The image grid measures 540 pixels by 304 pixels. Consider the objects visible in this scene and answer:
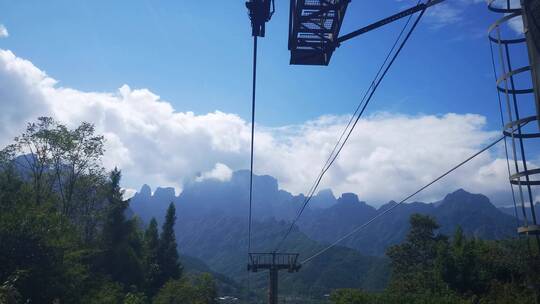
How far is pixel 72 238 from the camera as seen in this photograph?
88.2ft

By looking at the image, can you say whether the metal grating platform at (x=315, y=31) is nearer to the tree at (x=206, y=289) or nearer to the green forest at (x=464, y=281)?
the green forest at (x=464, y=281)

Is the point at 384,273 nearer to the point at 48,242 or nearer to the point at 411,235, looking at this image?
the point at 411,235

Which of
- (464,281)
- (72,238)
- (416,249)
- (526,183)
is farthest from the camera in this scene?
(416,249)

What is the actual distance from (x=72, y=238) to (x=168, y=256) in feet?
123

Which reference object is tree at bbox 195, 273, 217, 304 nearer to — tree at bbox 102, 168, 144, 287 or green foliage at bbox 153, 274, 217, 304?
green foliage at bbox 153, 274, 217, 304

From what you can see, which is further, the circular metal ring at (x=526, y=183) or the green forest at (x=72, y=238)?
the green forest at (x=72, y=238)

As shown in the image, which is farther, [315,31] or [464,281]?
[464,281]

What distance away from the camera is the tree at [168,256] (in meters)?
61.3

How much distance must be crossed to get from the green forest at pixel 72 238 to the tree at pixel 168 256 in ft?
0.49

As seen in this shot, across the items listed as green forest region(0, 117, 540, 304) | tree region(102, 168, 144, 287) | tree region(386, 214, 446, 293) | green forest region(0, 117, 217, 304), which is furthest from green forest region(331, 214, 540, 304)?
tree region(102, 168, 144, 287)

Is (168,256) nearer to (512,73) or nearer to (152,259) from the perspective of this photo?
(152,259)

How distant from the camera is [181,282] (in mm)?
51062

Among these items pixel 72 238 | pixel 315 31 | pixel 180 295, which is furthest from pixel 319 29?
pixel 180 295

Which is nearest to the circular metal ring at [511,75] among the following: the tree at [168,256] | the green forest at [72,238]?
the green forest at [72,238]
